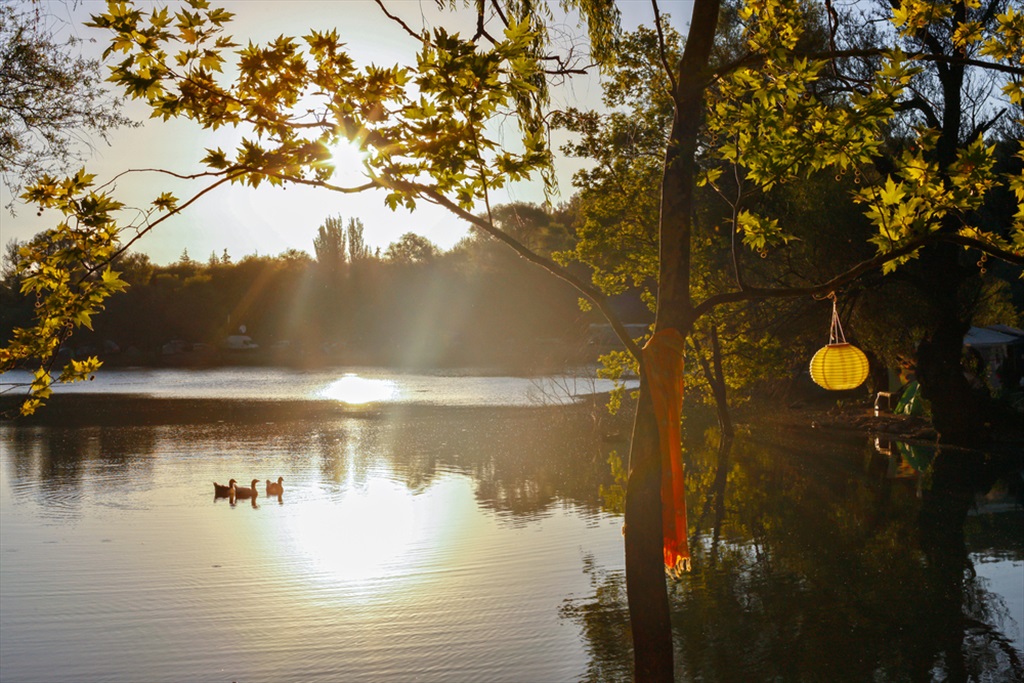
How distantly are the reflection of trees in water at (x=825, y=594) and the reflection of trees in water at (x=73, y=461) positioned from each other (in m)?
9.00

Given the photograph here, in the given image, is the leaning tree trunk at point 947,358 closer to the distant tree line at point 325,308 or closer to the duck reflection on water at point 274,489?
the duck reflection on water at point 274,489

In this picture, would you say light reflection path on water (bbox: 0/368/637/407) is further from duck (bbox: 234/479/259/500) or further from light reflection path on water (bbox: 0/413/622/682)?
duck (bbox: 234/479/259/500)

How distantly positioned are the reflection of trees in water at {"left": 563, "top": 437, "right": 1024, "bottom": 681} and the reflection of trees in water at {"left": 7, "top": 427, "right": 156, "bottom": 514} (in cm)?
900

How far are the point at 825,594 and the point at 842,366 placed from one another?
238 centimetres

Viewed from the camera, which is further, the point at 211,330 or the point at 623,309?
the point at 211,330

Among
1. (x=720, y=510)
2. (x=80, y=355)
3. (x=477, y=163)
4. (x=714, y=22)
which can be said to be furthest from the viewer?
(x=80, y=355)

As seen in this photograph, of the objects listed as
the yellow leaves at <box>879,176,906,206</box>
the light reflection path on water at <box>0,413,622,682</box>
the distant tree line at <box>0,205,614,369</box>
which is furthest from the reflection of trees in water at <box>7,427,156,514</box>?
the distant tree line at <box>0,205,614,369</box>

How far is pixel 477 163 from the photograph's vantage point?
4770 millimetres

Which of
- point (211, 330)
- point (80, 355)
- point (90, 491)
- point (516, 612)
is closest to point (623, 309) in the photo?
point (211, 330)

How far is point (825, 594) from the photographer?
8578 millimetres

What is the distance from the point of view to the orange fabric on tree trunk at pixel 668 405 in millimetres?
4969

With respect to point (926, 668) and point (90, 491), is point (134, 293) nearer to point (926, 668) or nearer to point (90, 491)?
point (90, 491)

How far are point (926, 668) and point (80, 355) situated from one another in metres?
71.4

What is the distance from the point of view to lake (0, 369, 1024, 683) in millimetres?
7164
